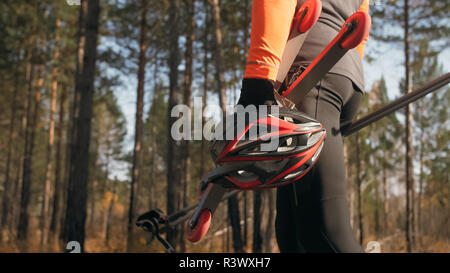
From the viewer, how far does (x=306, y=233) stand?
1451 mm

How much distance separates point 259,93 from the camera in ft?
4.54

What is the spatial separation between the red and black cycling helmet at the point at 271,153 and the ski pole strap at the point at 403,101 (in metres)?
0.35

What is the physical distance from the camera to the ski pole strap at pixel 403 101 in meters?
1.57

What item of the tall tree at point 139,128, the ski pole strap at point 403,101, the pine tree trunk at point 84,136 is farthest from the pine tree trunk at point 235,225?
the ski pole strap at point 403,101

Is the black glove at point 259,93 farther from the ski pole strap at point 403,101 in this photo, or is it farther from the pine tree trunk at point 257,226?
the pine tree trunk at point 257,226

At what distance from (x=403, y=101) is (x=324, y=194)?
1.90ft

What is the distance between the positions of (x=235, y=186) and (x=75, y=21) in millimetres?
22848

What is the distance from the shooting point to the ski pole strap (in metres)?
1.57

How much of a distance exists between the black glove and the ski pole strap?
18.2 inches

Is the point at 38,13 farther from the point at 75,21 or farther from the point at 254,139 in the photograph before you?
the point at 254,139

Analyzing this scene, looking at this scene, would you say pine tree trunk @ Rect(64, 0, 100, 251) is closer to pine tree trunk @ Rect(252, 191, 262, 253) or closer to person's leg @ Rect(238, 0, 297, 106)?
pine tree trunk @ Rect(252, 191, 262, 253)

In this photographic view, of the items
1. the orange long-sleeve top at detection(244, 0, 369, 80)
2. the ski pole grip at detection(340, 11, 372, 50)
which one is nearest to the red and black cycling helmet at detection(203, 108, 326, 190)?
the orange long-sleeve top at detection(244, 0, 369, 80)

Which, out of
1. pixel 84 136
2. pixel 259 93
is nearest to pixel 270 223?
pixel 84 136
